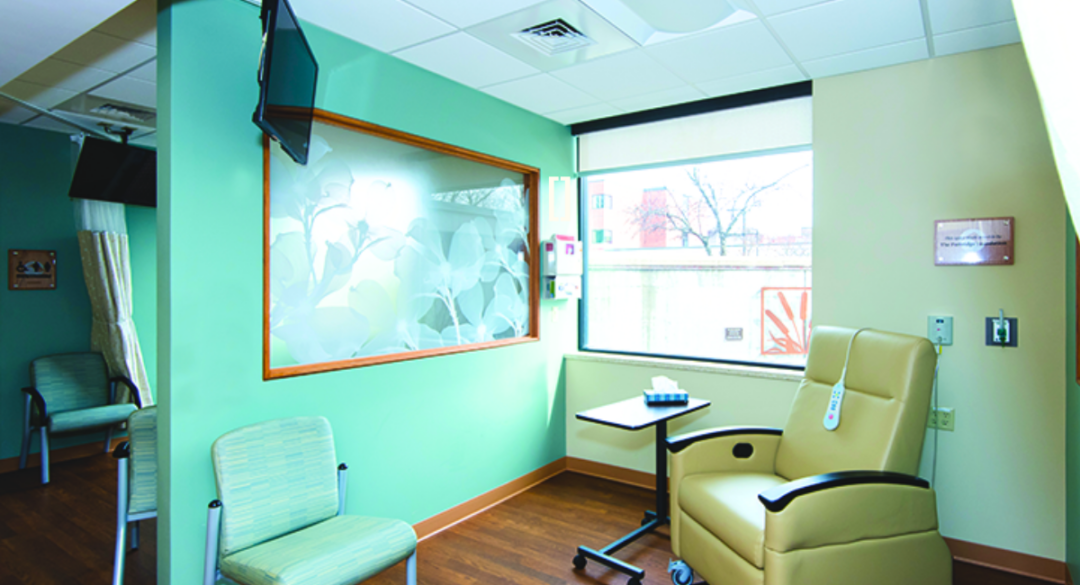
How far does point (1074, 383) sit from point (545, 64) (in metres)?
2.84

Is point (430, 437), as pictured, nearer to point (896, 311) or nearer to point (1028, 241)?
point (896, 311)

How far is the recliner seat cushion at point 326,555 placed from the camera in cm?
188

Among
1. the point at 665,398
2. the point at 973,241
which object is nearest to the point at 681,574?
the point at 665,398

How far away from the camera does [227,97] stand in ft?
7.55

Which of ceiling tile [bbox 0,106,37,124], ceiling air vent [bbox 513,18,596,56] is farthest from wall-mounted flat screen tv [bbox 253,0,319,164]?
ceiling tile [bbox 0,106,37,124]

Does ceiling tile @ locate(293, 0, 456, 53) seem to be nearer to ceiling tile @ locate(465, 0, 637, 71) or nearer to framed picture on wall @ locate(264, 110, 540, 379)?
ceiling tile @ locate(465, 0, 637, 71)

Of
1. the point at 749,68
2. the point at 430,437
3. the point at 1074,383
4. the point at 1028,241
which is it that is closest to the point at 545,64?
the point at 749,68

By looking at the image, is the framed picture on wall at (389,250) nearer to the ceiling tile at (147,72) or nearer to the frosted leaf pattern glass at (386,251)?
the frosted leaf pattern glass at (386,251)

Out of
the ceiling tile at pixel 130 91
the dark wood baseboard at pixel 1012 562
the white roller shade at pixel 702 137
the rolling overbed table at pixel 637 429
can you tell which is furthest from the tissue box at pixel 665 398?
the ceiling tile at pixel 130 91

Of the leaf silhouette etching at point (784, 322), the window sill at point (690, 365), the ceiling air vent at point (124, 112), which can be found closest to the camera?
the window sill at point (690, 365)

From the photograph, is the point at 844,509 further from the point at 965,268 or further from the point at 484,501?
the point at 484,501

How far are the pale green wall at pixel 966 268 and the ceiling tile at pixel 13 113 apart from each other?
5.20 m

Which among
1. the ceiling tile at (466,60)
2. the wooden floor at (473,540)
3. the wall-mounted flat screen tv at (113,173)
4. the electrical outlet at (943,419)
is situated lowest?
the wooden floor at (473,540)

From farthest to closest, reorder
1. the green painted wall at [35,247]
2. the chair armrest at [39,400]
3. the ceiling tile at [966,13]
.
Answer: the green painted wall at [35,247] → the chair armrest at [39,400] → the ceiling tile at [966,13]
